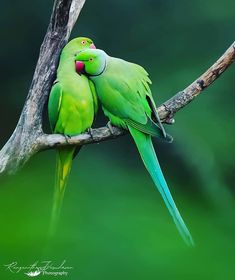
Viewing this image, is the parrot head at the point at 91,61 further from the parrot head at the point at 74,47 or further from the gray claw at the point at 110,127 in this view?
the gray claw at the point at 110,127

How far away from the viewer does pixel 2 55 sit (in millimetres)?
1201

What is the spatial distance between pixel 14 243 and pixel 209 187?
0.90 metres

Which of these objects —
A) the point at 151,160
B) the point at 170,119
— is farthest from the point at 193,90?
the point at 151,160

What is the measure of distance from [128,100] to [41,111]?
0.73ft

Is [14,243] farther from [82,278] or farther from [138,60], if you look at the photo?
[138,60]

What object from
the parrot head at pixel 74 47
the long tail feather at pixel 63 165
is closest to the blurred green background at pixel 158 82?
the long tail feather at pixel 63 165

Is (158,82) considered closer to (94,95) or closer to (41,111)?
(94,95)

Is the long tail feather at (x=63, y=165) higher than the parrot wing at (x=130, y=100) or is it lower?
lower

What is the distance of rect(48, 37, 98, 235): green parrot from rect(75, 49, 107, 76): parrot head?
0.04 feet

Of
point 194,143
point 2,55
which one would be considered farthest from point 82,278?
point 2,55

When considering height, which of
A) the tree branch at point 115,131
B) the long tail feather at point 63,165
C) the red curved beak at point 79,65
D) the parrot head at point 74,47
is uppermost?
the parrot head at point 74,47

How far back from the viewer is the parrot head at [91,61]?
1.05m

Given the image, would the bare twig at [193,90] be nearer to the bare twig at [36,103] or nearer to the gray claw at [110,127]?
the gray claw at [110,127]

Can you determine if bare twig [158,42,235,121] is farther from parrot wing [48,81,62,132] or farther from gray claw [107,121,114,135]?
parrot wing [48,81,62,132]
